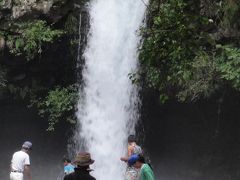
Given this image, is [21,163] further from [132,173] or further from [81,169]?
[81,169]

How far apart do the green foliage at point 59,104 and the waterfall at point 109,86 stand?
1.02ft

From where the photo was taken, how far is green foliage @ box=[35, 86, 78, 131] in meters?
16.4

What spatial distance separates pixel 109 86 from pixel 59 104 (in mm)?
1791

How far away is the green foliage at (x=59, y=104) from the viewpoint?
1641 cm

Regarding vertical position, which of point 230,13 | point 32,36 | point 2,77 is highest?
point 32,36

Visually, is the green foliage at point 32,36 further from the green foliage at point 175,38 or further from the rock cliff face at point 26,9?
the green foliage at point 175,38

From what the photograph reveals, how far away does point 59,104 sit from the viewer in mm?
16344

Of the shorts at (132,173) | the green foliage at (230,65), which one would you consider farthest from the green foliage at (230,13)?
the shorts at (132,173)

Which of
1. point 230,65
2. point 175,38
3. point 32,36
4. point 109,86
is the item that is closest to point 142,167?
point 175,38

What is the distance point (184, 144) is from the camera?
1717 centimetres

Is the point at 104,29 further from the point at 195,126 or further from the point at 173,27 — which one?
the point at 173,27

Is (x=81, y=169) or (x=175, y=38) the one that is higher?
(x=175, y=38)

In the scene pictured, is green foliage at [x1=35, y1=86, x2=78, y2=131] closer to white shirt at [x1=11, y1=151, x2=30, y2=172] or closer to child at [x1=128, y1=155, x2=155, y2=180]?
white shirt at [x1=11, y1=151, x2=30, y2=172]

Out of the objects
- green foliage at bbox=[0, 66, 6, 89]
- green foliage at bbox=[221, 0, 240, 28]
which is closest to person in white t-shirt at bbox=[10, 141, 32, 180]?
green foliage at bbox=[221, 0, 240, 28]
